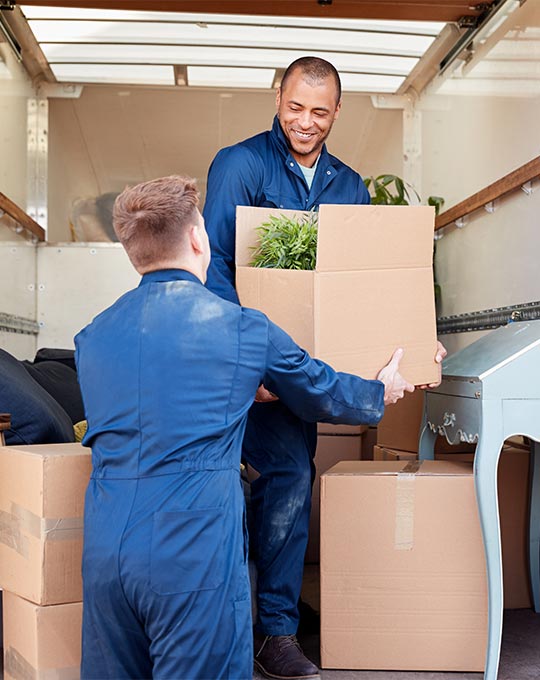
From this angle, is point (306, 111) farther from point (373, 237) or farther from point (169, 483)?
point (169, 483)

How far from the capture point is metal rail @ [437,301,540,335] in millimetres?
2951

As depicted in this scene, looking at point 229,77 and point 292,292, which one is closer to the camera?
point 292,292

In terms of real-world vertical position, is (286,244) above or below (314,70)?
below

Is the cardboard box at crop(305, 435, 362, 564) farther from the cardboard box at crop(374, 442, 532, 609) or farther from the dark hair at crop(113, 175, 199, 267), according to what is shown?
the dark hair at crop(113, 175, 199, 267)

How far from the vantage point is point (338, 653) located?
227 centimetres

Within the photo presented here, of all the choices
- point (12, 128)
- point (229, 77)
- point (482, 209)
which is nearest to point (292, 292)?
point (482, 209)

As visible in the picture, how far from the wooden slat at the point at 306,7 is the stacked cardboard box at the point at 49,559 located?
2.25m

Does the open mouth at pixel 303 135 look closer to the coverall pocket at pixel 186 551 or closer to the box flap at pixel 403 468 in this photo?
the box flap at pixel 403 468

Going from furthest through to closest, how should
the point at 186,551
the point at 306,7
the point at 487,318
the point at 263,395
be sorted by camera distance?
1. the point at 306,7
2. the point at 487,318
3. the point at 263,395
4. the point at 186,551

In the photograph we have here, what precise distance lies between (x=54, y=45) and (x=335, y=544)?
3.35m

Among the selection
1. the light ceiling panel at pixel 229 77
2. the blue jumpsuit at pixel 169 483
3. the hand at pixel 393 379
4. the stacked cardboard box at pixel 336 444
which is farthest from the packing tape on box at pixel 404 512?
the light ceiling panel at pixel 229 77

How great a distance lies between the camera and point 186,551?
151cm

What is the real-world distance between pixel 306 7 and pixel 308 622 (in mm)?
2407

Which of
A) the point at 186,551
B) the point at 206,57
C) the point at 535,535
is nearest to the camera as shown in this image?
the point at 186,551
